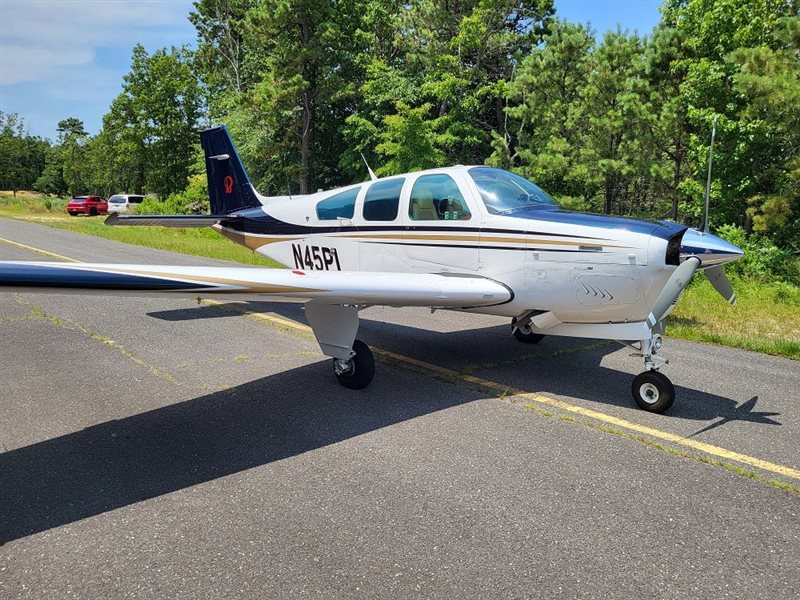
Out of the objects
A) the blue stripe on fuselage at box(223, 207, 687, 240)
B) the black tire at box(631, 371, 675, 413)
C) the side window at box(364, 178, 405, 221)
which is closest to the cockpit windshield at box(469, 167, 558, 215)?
the blue stripe on fuselage at box(223, 207, 687, 240)

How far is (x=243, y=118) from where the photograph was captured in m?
32.2

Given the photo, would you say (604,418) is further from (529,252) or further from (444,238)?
(444,238)

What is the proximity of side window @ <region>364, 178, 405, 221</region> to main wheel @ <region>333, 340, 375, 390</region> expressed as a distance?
1.58 meters

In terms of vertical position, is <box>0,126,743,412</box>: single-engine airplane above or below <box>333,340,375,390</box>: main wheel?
above

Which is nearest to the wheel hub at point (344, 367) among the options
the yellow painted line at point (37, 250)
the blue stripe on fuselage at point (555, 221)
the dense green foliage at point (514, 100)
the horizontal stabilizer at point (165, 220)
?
the blue stripe on fuselage at point (555, 221)

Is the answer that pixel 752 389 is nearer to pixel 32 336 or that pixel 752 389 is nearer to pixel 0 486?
pixel 0 486

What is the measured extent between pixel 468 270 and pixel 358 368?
4.88 feet

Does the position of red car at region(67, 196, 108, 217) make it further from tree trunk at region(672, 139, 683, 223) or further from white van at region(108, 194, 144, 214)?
tree trunk at region(672, 139, 683, 223)

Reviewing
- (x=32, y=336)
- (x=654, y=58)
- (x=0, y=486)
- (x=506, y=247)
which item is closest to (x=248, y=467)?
(x=0, y=486)

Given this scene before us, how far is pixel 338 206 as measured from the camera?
6.97 m

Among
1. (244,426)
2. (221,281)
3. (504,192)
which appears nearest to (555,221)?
(504,192)

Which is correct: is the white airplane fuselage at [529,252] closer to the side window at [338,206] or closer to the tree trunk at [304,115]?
the side window at [338,206]

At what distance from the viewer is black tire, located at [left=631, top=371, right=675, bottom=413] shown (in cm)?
487

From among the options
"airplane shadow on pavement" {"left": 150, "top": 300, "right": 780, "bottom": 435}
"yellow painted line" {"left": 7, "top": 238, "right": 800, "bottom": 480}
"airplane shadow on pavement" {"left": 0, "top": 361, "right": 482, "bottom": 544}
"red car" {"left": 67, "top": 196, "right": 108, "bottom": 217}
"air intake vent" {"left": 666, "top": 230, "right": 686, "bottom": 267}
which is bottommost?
"airplane shadow on pavement" {"left": 0, "top": 361, "right": 482, "bottom": 544}
